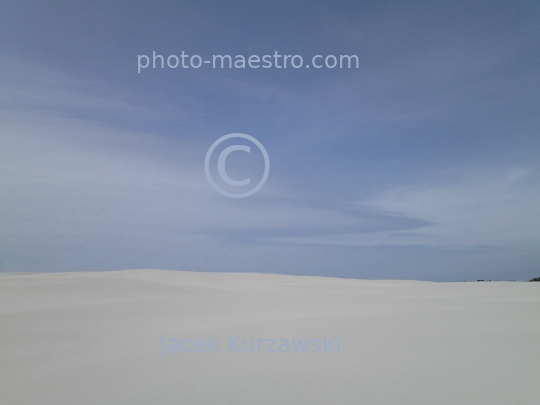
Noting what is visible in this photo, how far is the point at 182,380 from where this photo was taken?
2420 mm

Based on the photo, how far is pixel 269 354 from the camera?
293 centimetres

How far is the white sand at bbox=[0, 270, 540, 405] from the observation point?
7.29ft

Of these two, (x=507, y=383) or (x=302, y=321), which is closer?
(x=507, y=383)

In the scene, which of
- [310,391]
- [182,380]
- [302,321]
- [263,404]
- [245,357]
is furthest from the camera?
[302,321]

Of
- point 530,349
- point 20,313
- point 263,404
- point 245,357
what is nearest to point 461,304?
point 530,349

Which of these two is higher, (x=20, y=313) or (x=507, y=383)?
(x=20, y=313)

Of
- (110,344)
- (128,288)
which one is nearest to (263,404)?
(110,344)

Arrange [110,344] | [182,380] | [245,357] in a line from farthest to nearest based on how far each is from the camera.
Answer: [110,344] < [245,357] < [182,380]

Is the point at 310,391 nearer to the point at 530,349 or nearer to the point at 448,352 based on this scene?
the point at 448,352

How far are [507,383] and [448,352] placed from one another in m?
0.58

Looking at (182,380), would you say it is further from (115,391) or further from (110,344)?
(110,344)

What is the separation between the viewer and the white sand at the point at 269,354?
2.22 metres

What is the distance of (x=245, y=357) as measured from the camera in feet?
9.36

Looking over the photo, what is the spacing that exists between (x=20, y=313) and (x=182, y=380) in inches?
112
